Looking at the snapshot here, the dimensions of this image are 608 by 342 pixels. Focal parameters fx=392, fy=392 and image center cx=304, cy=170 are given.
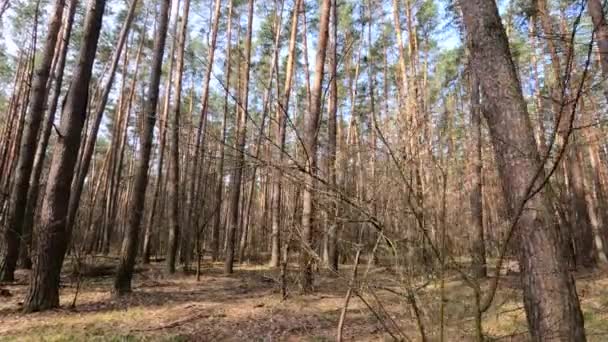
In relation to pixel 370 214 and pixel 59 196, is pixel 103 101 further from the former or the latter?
pixel 370 214

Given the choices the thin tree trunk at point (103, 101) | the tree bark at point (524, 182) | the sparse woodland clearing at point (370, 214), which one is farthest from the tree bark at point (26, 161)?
the tree bark at point (524, 182)

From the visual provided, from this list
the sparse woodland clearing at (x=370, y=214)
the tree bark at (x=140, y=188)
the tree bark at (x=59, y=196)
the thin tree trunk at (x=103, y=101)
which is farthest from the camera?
the thin tree trunk at (x=103, y=101)

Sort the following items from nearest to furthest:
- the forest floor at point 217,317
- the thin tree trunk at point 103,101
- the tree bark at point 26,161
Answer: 1. the forest floor at point 217,317
2. the tree bark at point 26,161
3. the thin tree trunk at point 103,101

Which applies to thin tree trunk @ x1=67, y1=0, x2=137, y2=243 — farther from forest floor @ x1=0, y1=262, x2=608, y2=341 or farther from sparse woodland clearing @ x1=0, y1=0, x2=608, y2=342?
forest floor @ x1=0, y1=262, x2=608, y2=341

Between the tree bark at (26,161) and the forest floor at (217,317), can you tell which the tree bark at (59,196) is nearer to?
the forest floor at (217,317)

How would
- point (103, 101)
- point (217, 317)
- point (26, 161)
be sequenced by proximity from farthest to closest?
point (103, 101)
point (26, 161)
point (217, 317)

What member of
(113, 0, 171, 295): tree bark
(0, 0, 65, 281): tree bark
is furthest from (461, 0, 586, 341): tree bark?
(0, 0, 65, 281): tree bark

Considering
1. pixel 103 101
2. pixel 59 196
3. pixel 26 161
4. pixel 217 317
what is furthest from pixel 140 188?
pixel 217 317

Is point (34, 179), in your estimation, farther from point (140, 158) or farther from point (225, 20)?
point (225, 20)

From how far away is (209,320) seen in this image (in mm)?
5039

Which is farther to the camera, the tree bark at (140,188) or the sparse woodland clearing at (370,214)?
the tree bark at (140,188)

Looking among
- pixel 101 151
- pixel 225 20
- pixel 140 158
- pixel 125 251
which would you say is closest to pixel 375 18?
pixel 225 20

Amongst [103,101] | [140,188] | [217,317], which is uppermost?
[103,101]

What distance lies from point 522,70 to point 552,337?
17.3 metres
